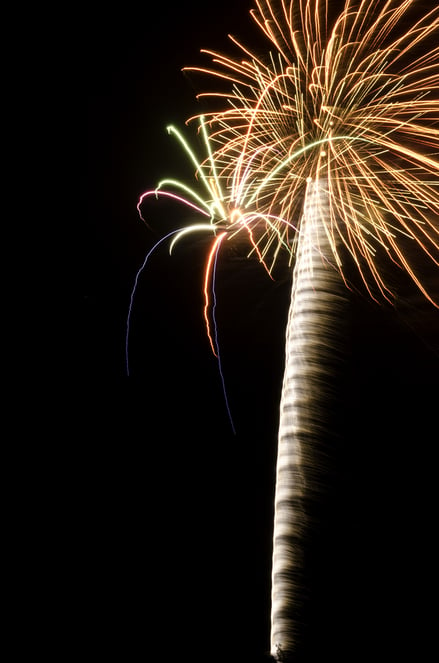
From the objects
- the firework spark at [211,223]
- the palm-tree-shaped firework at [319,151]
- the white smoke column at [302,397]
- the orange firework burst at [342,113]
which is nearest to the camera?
the white smoke column at [302,397]

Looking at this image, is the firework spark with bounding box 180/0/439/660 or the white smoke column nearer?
the white smoke column

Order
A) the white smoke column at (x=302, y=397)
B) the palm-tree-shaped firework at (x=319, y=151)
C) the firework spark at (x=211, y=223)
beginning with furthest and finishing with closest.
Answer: the firework spark at (x=211, y=223) → the palm-tree-shaped firework at (x=319, y=151) → the white smoke column at (x=302, y=397)

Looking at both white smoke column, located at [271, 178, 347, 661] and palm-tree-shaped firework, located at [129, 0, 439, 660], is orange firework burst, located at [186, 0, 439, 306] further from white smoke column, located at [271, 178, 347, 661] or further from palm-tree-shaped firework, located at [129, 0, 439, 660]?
white smoke column, located at [271, 178, 347, 661]

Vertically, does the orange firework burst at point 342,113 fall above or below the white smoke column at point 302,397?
above

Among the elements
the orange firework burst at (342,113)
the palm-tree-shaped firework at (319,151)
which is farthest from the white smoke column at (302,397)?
the orange firework burst at (342,113)

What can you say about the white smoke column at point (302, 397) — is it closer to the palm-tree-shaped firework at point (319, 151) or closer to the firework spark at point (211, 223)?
the palm-tree-shaped firework at point (319, 151)

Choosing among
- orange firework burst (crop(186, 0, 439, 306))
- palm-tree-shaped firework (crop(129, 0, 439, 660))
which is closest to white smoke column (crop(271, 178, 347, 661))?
palm-tree-shaped firework (crop(129, 0, 439, 660))

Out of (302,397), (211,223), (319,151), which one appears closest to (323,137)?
(319,151)

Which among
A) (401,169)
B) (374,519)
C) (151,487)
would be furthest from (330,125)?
(151,487)
